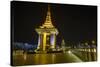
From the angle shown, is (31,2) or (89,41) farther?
(89,41)

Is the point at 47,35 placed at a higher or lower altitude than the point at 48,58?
higher

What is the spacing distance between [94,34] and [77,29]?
0.21m

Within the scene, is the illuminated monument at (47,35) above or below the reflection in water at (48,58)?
above

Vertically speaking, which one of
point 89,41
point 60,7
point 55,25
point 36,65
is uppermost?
point 60,7

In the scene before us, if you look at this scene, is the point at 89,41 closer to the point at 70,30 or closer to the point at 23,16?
the point at 70,30

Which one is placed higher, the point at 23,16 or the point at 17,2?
the point at 17,2

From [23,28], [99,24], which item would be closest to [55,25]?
[23,28]

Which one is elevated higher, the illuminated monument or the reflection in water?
the illuminated monument

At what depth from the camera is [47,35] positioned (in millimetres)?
2311

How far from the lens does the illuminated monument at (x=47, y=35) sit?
7.49 ft

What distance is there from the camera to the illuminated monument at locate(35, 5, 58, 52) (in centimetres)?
228
